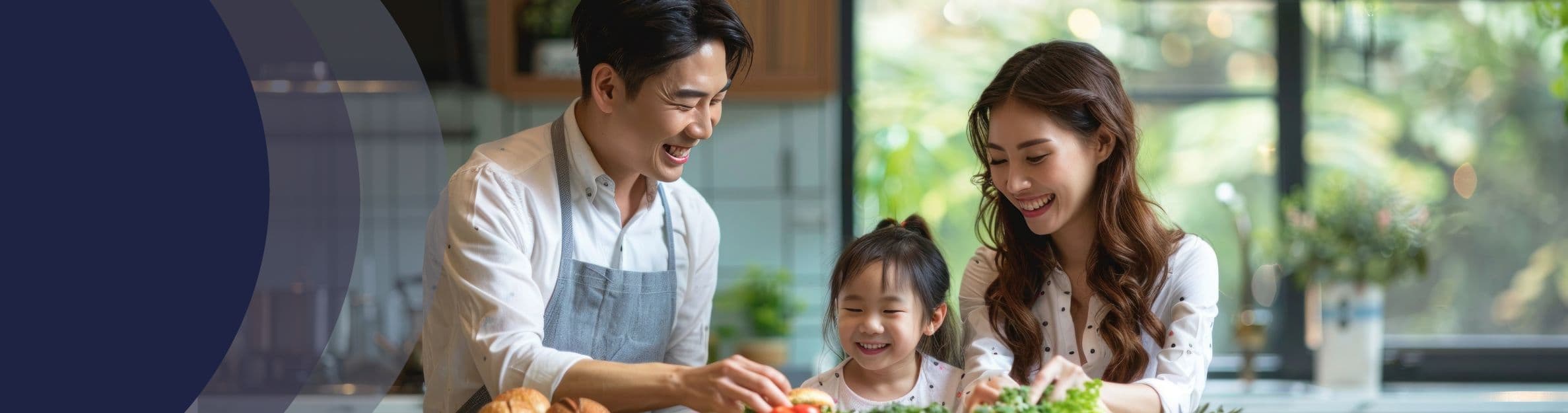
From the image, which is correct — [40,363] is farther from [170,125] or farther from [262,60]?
[262,60]

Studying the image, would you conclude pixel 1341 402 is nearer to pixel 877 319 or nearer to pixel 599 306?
pixel 877 319

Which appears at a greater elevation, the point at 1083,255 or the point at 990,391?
the point at 1083,255

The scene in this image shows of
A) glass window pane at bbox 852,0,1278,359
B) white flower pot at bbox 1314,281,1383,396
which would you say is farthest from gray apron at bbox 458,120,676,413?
white flower pot at bbox 1314,281,1383,396

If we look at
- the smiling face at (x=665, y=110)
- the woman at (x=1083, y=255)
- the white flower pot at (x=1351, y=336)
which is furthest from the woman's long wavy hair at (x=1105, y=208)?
the white flower pot at (x=1351, y=336)

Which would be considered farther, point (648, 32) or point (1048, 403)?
point (648, 32)

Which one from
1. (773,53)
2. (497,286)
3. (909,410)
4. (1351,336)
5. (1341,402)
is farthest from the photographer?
(773,53)

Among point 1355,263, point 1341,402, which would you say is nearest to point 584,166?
point 1341,402

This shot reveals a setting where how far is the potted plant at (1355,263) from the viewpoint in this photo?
3.18 metres

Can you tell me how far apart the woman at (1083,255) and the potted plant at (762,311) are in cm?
174

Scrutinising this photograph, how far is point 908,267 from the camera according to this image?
1603 mm

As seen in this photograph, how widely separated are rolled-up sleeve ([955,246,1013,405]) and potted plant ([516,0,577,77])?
176 centimetres

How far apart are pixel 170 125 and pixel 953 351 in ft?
3.37

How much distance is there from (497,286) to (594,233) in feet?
0.81

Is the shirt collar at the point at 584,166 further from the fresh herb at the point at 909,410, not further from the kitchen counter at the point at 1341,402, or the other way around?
the kitchen counter at the point at 1341,402
